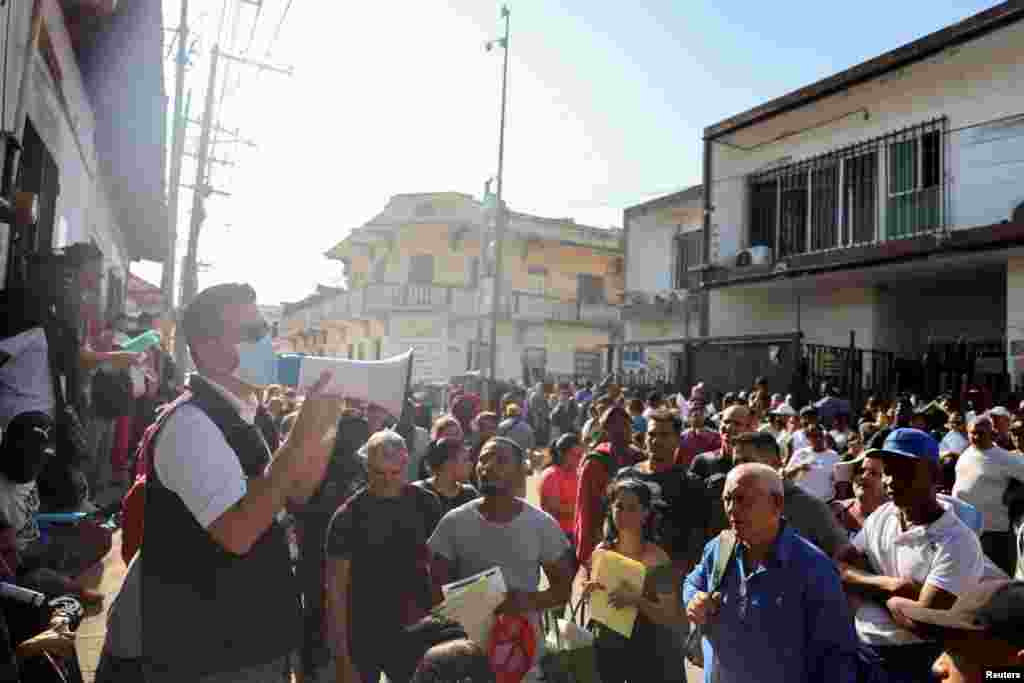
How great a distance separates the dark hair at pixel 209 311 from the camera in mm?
2328

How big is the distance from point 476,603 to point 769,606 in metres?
1.30

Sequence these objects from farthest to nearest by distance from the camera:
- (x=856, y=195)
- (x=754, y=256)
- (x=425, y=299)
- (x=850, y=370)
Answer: (x=425, y=299), (x=754, y=256), (x=856, y=195), (x=850, y=370)

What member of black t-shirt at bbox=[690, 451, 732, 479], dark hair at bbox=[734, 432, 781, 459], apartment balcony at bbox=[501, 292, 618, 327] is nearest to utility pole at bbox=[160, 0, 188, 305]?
black t-shirt at bbox=[690, 451, 732, 479]

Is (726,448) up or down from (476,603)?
up

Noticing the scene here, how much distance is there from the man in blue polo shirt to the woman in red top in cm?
306

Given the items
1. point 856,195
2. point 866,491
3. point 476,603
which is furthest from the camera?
point 856,195

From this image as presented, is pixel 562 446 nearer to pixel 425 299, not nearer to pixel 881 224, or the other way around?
pixel 881 224

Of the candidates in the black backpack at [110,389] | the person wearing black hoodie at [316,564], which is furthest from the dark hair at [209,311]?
the black backpack at [110,389]

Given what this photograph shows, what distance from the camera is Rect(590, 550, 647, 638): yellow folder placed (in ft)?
12.7

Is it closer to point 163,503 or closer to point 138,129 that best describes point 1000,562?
point 163,503

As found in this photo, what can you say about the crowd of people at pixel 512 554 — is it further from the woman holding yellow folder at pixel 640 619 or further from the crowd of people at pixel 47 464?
the crowd of people at pixel 47 464

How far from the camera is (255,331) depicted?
239 cm

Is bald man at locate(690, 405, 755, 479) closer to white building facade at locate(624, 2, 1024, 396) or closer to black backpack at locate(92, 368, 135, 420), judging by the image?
black backpack at locate(92, 368, 135, 420)

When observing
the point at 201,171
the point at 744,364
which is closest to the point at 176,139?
the point at 201,171
